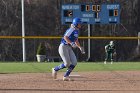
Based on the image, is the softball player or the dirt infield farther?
the softball player

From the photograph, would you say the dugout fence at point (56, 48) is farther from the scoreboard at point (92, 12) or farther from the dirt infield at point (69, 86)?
the dirt infield at point (69, 86)

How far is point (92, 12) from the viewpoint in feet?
93.0

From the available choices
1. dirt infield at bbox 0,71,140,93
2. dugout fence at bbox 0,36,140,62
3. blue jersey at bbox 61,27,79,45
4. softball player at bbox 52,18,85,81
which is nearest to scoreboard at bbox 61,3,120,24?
dugout fence at bbox 0,36,140,62

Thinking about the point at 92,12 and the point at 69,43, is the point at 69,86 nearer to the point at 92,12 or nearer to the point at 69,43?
the point at 69,43

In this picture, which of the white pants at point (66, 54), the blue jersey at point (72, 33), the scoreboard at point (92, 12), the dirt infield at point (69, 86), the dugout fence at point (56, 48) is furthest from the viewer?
the dugout fence at point (56, 48)

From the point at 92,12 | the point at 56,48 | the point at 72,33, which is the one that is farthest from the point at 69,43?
the point at 56,48

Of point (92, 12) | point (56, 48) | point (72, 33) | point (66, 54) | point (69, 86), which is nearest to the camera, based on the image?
point (69, 86)

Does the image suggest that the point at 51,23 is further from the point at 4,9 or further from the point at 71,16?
the point at 71,16

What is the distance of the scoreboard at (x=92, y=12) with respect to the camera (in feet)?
92.8

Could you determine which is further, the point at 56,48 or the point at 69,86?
the point at 56,48

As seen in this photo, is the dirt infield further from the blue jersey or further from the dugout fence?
the dugout fence

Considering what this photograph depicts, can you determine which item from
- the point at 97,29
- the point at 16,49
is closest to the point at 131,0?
the point at 97,29

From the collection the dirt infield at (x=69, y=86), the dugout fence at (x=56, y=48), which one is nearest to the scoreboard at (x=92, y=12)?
the dugout fence at (x=56, y=48)

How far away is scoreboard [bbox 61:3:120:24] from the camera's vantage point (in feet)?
92.8
